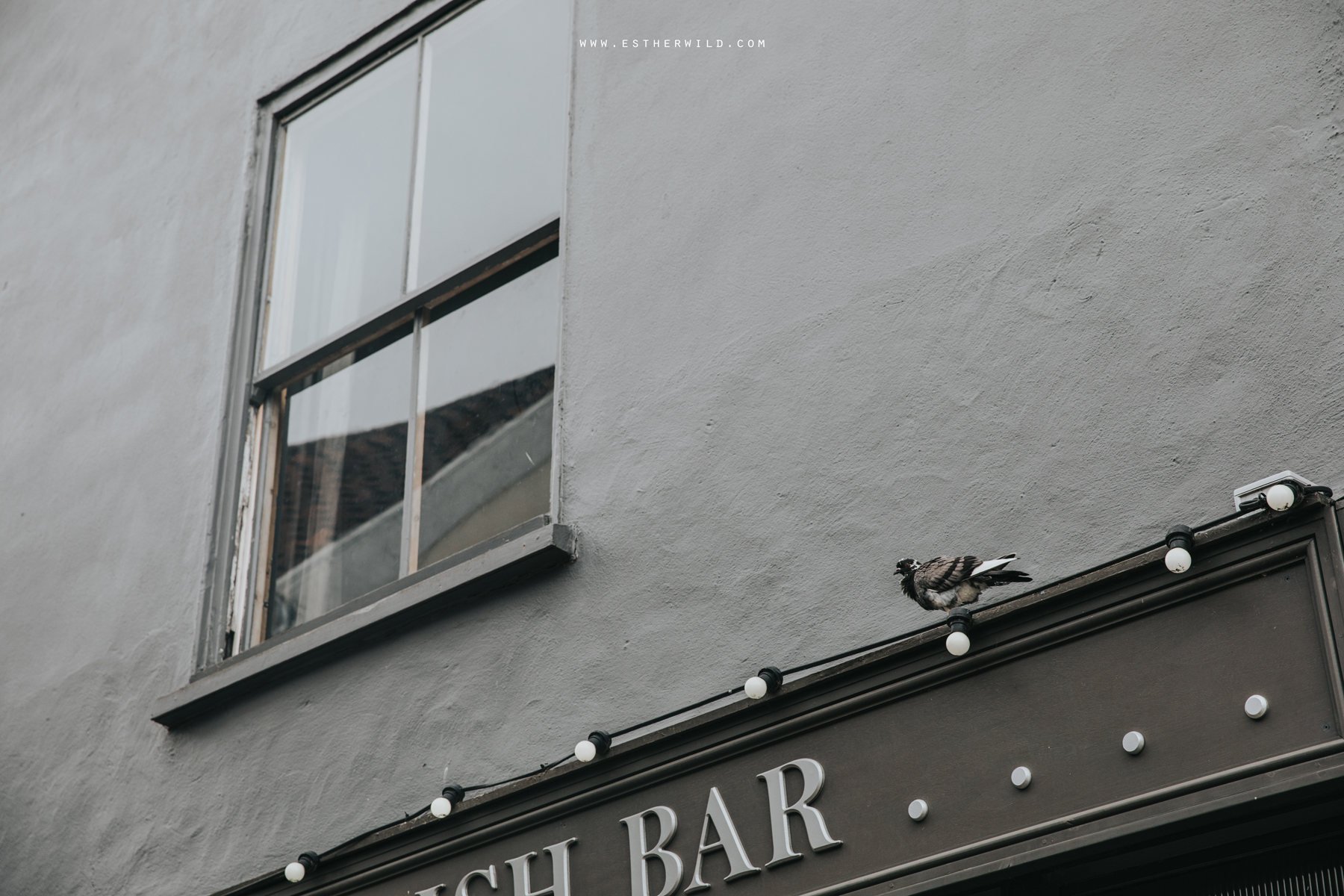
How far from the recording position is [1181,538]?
3.42 metres

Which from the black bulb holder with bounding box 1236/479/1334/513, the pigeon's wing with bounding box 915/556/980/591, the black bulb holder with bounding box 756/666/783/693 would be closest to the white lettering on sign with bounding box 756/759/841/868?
the black bulb holder with bounding box 756/666/783/693

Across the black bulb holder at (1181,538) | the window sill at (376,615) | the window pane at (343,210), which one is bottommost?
the black bulb holder at (1181,538)

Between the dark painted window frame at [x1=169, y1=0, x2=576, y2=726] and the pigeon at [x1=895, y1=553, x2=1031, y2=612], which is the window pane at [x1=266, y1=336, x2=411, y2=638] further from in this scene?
the pigeon at [x1=895, y1=553, x2=1031, y2=612]

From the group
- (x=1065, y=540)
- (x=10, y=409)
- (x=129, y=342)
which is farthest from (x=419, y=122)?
(x=1065, y=540)

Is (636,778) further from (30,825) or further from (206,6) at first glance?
(206,6)

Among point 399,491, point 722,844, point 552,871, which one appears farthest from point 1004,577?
point 399,491

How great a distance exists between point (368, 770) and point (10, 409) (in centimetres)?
361

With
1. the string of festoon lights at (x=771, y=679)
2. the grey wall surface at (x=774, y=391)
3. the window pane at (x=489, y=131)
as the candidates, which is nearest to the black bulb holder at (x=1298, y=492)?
the string of festoon lights at (x=771, y=679)

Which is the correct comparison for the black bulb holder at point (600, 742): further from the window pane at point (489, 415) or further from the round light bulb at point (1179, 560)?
the round light bulb at point (1179, 560)

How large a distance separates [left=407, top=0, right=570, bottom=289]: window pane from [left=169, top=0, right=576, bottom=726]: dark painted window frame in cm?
13

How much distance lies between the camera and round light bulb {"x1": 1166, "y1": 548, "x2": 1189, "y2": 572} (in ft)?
11.1

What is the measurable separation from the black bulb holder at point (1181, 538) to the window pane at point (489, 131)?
3131 millimetres

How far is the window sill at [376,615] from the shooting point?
5074mm

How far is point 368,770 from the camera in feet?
17.3
